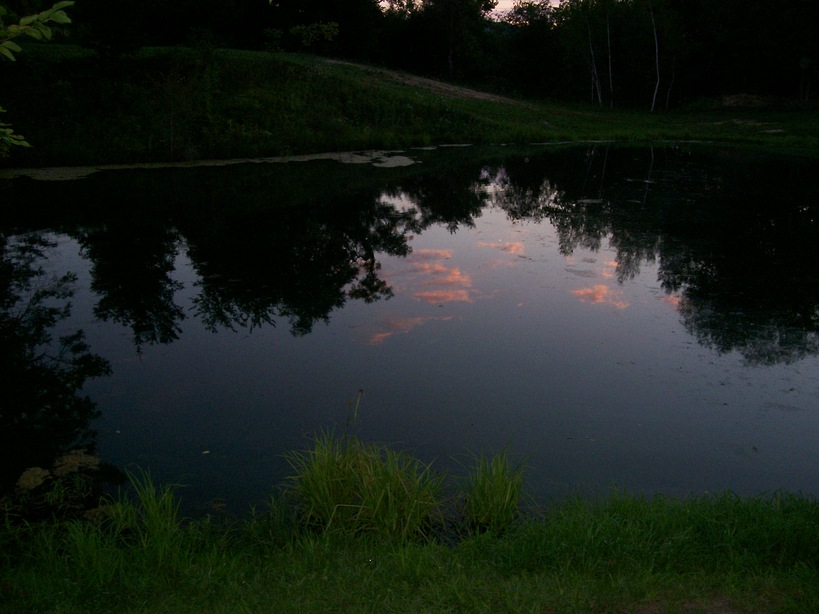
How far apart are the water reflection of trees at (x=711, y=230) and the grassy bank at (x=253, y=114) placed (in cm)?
623

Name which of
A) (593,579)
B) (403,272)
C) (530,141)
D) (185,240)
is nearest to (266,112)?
(530,141)

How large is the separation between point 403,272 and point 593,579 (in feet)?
24.3

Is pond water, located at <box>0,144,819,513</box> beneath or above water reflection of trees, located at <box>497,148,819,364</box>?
beneath

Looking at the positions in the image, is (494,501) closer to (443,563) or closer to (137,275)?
(443,563)

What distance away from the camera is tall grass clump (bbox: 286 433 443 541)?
4445 millimetres

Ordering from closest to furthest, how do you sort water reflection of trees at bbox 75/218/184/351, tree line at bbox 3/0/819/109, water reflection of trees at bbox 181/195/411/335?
1. water reflection of trees at bbox 75/218/184/351
2. water reflection of trees at bbox 181/195/411/335
3. tree line at bbox 3/0/819/109

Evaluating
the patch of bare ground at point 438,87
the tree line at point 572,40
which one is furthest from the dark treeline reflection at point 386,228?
the tree line at point 572,40

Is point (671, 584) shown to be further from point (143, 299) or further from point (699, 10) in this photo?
point (699, 10)

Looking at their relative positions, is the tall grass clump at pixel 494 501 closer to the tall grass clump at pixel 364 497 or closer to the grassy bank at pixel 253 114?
the tall grass clump at pixel 364 497

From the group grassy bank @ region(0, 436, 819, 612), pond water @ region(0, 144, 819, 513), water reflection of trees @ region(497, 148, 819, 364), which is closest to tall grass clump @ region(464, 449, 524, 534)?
grassy bank @ region(0, 436, 819, 612)

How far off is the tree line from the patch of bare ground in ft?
8.29

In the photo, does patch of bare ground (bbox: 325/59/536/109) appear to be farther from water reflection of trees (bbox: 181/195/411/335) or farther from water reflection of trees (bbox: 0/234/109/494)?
water reflection of trees (bbox: 0/234/109/494)

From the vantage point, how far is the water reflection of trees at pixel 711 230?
27.3 ft

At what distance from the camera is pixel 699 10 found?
1687 inches
